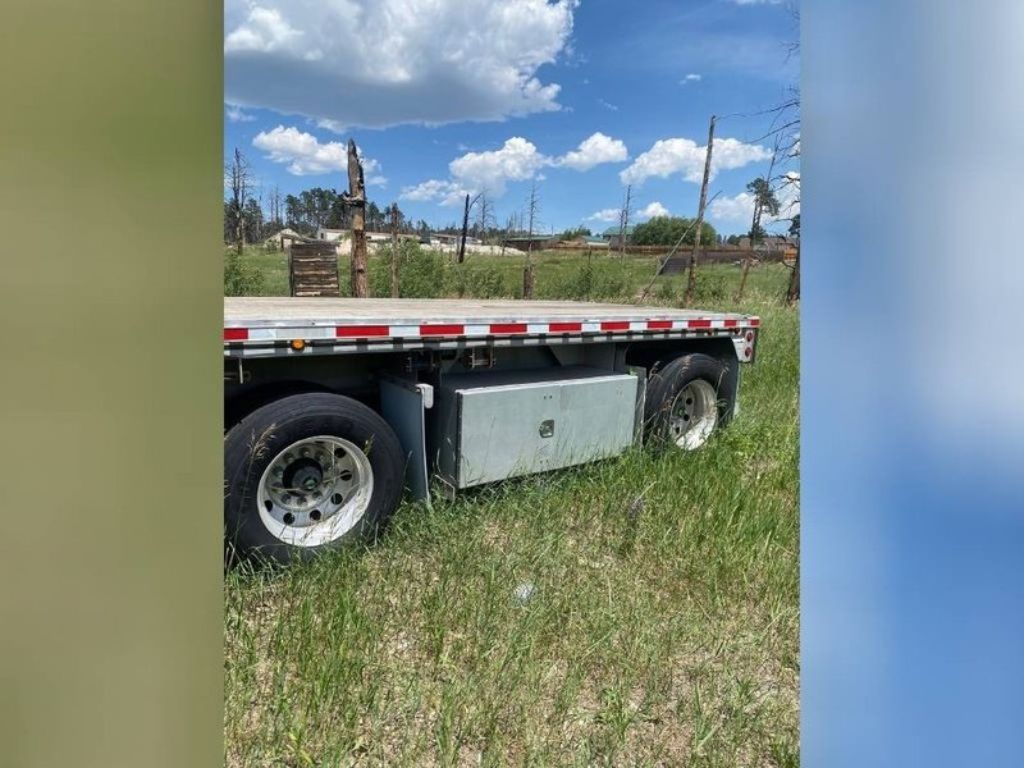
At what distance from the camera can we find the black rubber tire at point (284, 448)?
304 cm

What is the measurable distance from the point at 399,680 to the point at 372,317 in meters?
1.77

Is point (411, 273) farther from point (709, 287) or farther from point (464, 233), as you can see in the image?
point (709, 287)

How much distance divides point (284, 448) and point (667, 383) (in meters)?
2.76

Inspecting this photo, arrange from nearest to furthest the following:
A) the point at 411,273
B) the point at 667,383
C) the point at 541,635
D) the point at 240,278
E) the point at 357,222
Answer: the point at 541,635 < the point at 667,383 < the point at 357,222 < the point at 240,278 < the point at 411,273

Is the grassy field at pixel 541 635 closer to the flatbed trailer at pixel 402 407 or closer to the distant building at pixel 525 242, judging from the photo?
the flatbed trailer at pixel 402 407

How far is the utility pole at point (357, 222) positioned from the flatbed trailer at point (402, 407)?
6038mm

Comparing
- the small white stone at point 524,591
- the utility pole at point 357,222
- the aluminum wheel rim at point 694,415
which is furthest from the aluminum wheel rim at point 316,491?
the utility pole at point 357,222

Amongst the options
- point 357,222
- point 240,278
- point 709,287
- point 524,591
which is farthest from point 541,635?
point 709,287

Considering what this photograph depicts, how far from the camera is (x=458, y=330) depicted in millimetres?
3715

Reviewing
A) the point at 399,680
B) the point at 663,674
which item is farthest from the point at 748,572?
the point at 399,680

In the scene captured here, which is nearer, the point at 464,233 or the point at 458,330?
the point at 458,330

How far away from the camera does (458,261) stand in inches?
650

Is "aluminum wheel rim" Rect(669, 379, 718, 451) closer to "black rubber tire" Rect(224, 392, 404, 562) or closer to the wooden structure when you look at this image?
"black rubber tire" Rect(224, 392, 404, 562)
